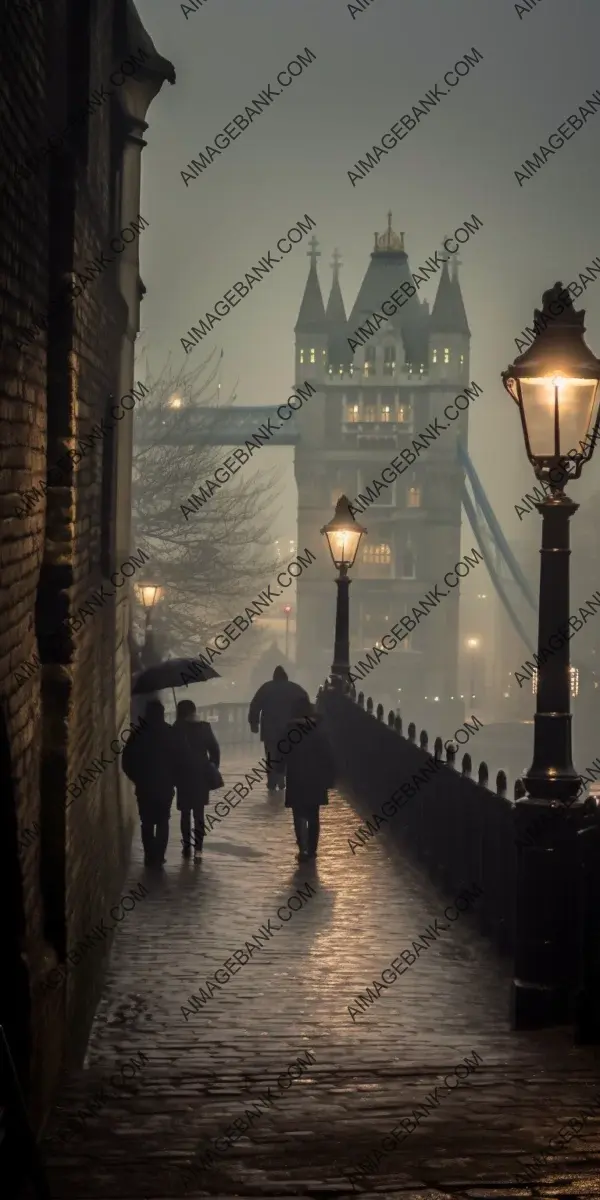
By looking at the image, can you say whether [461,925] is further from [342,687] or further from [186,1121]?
[342,687]

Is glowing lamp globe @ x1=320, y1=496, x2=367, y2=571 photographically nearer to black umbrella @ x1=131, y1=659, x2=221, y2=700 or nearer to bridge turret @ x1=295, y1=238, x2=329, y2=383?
black umbrella @ x1=131, y1=659, x2=221, y2=700

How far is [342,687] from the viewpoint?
2286 cm

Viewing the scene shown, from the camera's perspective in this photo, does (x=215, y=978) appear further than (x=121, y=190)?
No

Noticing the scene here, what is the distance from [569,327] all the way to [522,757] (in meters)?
82.7

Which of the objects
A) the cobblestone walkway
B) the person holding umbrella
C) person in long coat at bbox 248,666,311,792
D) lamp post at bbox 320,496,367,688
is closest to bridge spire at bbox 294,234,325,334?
lamp post at bbox 320,496,367,688

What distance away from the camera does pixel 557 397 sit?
8.80m

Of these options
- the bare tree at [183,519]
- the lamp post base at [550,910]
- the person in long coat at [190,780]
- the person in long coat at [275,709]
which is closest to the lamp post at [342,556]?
the person in long coat at [275,709]

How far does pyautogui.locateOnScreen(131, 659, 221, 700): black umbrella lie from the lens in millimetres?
16828

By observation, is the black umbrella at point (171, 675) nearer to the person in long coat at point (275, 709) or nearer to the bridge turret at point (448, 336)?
the person in long coat at point (275, 709)

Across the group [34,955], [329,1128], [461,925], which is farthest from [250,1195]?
[461,925]

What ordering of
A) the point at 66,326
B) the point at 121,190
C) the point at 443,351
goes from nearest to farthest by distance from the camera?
the point at 66,326, the point at 121,190, the point at 443,351

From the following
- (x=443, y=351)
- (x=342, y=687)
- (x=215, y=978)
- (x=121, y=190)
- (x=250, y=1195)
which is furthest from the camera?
(x=443, y=351)

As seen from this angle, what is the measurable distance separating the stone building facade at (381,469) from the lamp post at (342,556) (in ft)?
237

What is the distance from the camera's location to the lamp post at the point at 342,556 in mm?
22359
